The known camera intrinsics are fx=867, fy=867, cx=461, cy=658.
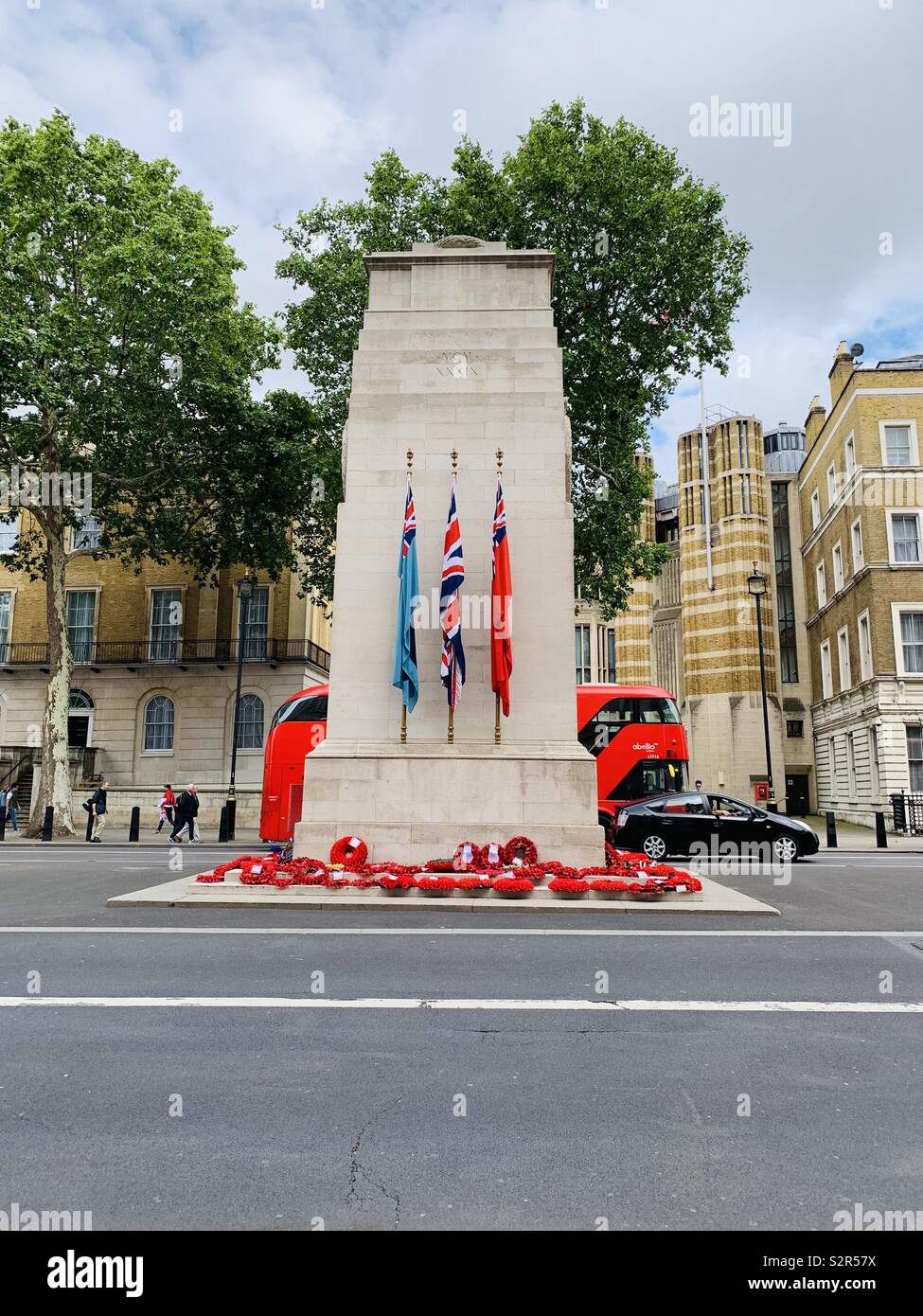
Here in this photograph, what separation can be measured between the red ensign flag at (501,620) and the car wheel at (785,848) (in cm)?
925

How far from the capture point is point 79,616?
3675 cm

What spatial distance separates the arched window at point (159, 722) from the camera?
35156mm

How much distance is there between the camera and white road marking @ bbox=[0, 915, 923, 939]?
8812 millimetres

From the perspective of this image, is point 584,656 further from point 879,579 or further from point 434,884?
point 434,884

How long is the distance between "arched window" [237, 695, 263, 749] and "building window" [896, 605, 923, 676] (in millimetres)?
24751

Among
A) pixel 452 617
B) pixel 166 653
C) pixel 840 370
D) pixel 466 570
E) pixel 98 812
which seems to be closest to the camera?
pixel 452 617

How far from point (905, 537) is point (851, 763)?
399 inches

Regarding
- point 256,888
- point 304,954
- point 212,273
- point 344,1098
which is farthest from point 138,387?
point 344,1098

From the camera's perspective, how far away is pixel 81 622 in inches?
1444

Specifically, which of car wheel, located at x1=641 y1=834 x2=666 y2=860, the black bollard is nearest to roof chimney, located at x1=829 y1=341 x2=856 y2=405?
the black bollard

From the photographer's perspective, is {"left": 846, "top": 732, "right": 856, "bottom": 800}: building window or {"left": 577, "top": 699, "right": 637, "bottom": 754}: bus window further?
{"left": 846, "top": 732, "right": 856, "bottom": 800}: building window

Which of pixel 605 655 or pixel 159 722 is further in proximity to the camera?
pixel 605 655

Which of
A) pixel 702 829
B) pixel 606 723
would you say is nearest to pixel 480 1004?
pixel 702 829

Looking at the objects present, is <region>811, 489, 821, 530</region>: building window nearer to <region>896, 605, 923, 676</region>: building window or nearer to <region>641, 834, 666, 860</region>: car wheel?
<region>896, 605, 923, 676</region>: building window
